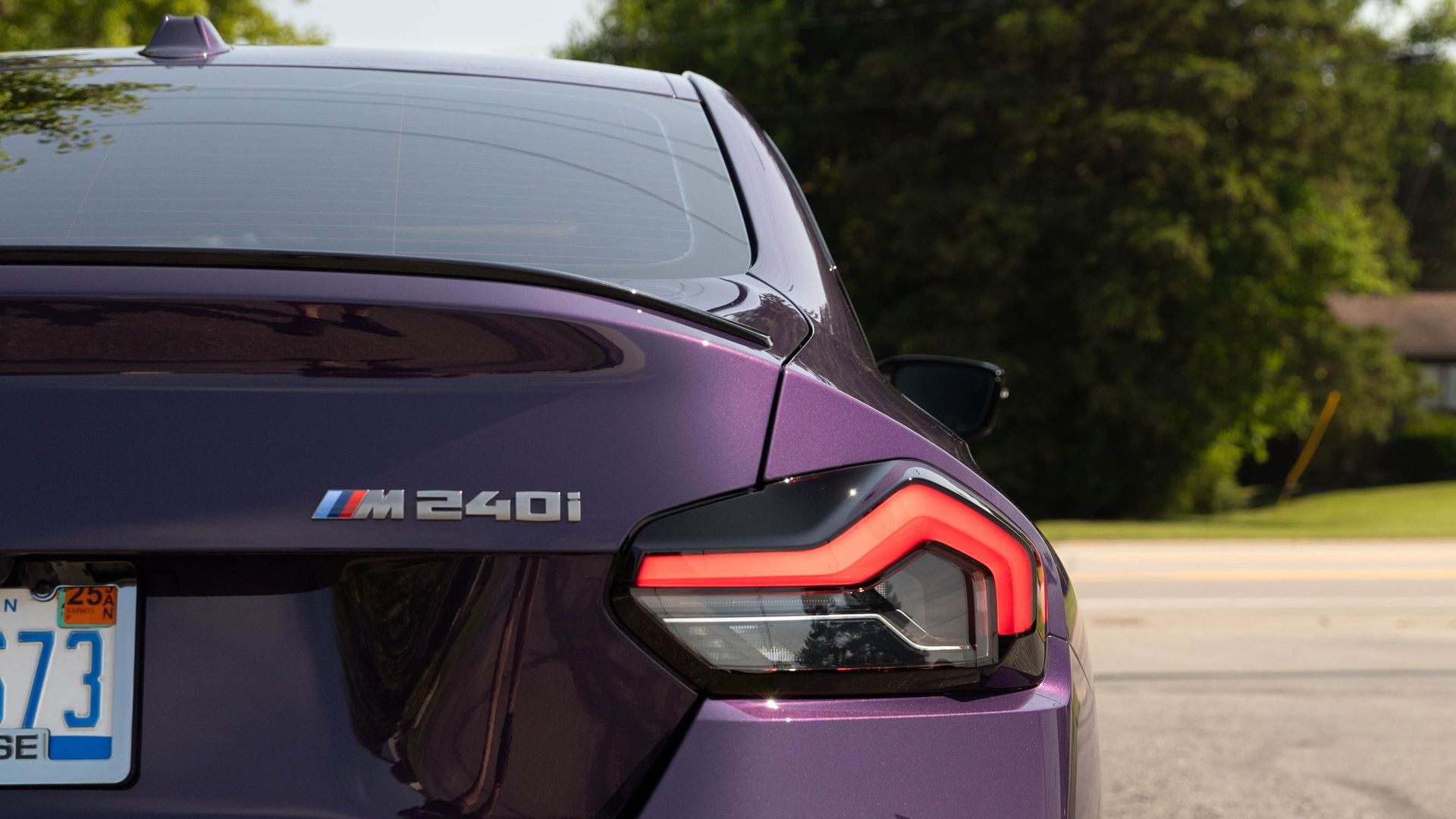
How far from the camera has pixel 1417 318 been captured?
184ft

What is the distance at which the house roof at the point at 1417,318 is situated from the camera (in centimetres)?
5353

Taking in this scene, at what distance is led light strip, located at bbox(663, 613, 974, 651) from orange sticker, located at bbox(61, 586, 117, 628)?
53cm

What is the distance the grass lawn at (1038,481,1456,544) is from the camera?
19.5m

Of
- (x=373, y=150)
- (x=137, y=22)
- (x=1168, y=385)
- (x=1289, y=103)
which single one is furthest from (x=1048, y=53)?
(x=373, y=150)

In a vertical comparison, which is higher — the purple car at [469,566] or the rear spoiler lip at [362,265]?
the rear spoiler lip at [362,265]

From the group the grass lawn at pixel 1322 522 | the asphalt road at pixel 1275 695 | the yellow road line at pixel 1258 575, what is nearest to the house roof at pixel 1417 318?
the grass lawn at pixel 1322 522

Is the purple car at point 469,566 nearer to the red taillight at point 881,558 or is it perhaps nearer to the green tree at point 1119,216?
the red taillight at point 881,558

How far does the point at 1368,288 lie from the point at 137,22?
26.9m

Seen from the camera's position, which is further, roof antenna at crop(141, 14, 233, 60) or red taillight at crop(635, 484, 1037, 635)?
roof antenna at crop(141, 14, 233, 60)

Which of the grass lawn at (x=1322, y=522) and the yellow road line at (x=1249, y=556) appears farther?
the grass lawn at (x=1322, y=522)

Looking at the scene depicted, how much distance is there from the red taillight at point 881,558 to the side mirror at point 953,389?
111 cm

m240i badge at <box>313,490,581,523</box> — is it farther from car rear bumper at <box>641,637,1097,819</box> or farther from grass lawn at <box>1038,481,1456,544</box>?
grass lawn at <box>1038,481,1456,544</box>

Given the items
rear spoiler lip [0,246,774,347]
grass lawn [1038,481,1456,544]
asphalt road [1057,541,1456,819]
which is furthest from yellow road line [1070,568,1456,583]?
rear spoiler lip [0,246,774,347]

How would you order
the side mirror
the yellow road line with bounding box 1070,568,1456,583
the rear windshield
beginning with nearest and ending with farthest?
1. the rear windshield
2. the side mirror
3. the yellow road line with bounding box 1070,568,1456,583
